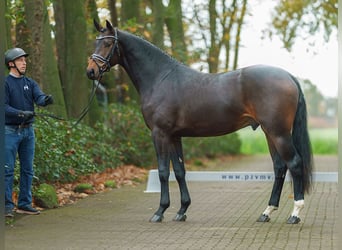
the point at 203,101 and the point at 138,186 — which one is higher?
the point at 203,101

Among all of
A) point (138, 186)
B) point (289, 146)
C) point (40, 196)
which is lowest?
point (138, 186)

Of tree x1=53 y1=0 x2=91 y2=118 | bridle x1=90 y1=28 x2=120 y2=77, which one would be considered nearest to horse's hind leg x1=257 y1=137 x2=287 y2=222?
bridle x1=90 y1=28 x2=120 y2=77

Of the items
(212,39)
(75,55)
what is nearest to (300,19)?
(212,39)

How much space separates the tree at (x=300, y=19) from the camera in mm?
26688

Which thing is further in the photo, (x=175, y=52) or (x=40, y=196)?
(x=175, y=52)

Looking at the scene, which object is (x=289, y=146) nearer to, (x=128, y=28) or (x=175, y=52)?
(x=128, y=28)

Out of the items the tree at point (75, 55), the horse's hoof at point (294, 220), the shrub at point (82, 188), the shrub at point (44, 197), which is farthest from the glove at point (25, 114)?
the tree at point (75, 55)

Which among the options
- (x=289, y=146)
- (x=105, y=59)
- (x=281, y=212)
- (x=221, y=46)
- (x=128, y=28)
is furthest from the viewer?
(x=221, y=46)

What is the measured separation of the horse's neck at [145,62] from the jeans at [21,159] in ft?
5.10

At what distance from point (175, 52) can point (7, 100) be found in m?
10.1

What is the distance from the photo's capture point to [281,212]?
11.2m

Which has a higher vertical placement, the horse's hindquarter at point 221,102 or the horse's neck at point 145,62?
the horse's neck at point 145,62

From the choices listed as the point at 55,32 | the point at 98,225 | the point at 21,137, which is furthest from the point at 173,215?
the point at 55,32

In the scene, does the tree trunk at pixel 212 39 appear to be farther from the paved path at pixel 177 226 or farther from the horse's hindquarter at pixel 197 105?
the horse's hindquarter at pixel 197 105
